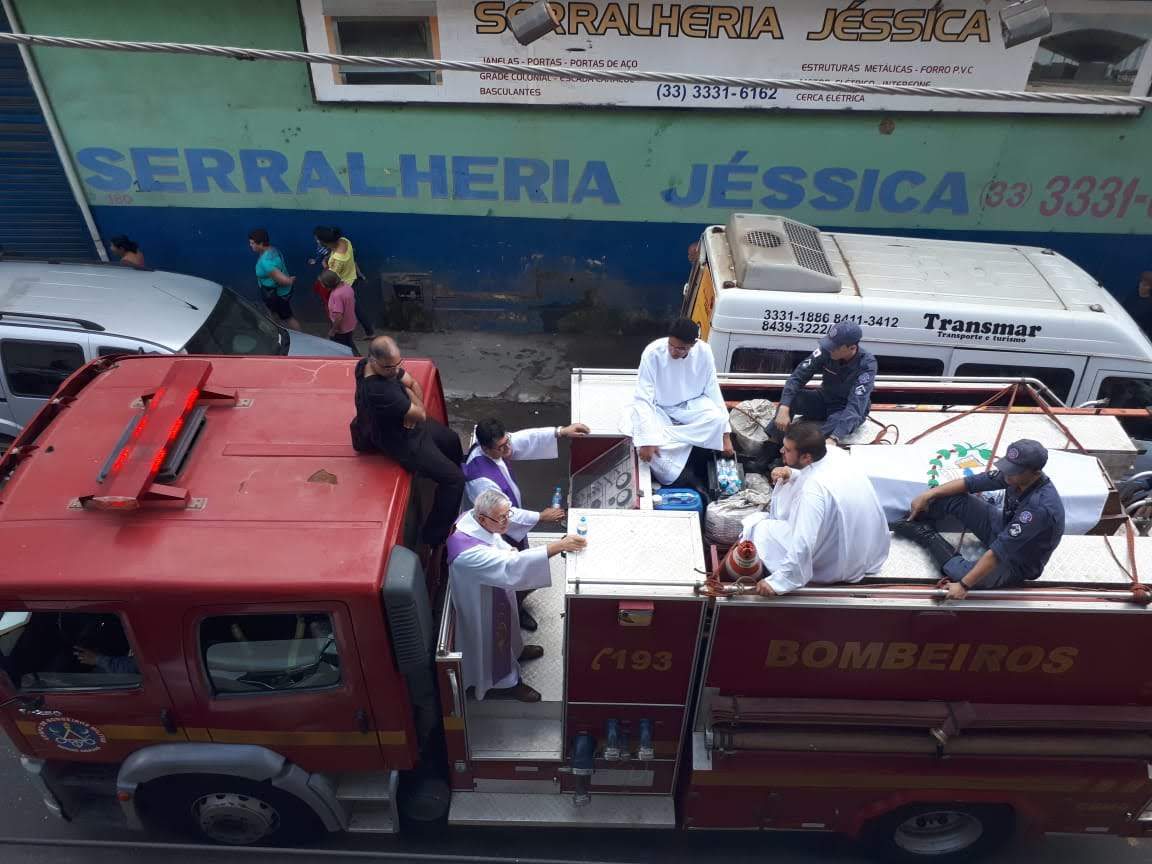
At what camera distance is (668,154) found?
966 cm

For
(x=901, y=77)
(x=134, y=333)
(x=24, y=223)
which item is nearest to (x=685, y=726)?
(x=134, y=333)

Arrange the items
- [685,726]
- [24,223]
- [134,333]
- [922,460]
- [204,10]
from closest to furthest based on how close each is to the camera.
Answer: [685,726], [922,460], [134,333], [204,10], [24,223]

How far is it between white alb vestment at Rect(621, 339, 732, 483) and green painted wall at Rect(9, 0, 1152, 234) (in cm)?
511

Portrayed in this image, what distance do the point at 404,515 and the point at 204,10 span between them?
763 centimetres

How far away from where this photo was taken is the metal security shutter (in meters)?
9.27

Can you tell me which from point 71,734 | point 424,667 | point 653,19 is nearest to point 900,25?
point 653,19

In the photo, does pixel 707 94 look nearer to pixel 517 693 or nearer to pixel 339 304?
pixel 339 304

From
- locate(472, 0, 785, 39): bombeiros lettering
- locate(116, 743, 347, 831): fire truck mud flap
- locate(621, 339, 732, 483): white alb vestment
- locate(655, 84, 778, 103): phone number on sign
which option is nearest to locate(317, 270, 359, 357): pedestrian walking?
locate(472, 0, 785, 39): bombeiros lettering

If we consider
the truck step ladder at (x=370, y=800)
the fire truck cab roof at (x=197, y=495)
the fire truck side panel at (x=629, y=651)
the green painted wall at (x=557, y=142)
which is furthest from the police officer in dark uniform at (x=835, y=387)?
the green painted wall at (x=557, y=142)

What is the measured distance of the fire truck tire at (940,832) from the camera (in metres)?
4.63

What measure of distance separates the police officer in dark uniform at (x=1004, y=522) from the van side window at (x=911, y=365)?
2169 millimetres

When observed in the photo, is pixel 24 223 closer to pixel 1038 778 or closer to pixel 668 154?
pixel 668 154

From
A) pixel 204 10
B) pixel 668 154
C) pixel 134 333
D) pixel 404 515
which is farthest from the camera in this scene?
pixel 668 154

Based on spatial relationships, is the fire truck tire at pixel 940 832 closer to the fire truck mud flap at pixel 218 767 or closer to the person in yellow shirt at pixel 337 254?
the fire truck mud flap at pixel 218 767
